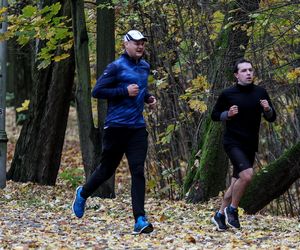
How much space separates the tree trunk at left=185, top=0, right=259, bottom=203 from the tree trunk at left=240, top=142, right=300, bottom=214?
2.43ft

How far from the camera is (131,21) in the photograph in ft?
50.1

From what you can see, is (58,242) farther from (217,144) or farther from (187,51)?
(187,51)

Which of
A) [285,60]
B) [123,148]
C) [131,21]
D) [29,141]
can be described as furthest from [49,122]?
[123,148]

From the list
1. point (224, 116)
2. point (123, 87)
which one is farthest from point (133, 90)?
point (224, 116)

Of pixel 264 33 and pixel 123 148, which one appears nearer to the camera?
pixel 123 148

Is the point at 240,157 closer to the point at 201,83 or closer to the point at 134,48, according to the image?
the point at 134,48

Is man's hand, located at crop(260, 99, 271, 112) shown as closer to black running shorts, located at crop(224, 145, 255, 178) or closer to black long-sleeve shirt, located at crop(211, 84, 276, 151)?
black long-sleeve shirt, located at crop(211, 84, 276, 151)

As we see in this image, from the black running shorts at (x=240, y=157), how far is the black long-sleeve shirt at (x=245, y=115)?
6 cm

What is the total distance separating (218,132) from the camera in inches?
482

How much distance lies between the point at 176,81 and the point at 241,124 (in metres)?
6.09

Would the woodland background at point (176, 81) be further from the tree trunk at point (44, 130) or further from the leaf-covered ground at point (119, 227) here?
the leaf-covered ground at point (119, 227)

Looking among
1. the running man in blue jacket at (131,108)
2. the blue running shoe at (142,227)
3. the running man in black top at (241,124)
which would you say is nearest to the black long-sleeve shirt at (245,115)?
the running man in black top at (241,124)

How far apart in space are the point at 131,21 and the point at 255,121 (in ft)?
21.4

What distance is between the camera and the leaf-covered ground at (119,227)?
8203mm
